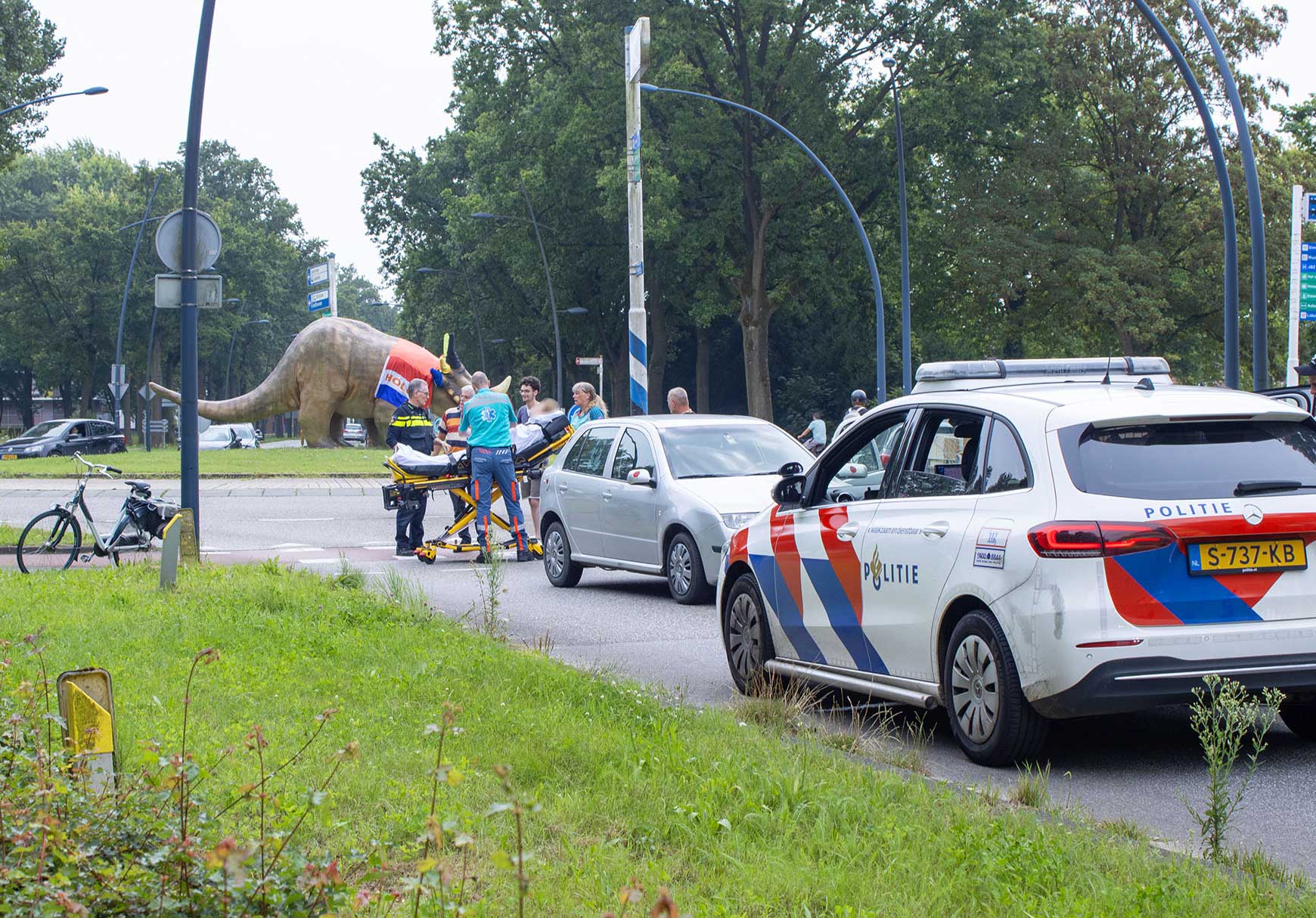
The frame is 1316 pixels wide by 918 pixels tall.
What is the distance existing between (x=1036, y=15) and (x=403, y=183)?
1101 inches

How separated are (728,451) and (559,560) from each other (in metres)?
2.34

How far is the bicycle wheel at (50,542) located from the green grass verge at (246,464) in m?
16.0

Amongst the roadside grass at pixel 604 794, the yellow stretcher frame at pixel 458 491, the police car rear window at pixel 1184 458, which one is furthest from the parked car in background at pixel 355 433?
the police car rear window at pixel 1184 458

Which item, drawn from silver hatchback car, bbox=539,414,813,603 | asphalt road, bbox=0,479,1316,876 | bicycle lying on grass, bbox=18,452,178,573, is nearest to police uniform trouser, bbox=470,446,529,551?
asphalt road, bbox=0,479,1316,876

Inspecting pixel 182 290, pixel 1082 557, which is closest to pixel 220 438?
pixel 182 290

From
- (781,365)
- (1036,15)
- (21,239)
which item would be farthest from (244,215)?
(1036,15)

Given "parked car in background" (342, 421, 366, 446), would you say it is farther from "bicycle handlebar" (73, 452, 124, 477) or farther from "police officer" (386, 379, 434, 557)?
"bicycle handlebar" (73, 452, 124, 477)

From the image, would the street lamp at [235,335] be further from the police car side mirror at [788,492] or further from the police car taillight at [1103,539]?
the police car taillight at [1103,539]

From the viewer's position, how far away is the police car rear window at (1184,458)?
246 inches

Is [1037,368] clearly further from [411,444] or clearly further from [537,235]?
[537,235]

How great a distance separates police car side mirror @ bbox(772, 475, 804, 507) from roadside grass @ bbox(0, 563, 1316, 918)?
1.45m

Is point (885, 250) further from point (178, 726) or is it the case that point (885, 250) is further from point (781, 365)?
point (178, 726)

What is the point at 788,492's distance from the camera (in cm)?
834

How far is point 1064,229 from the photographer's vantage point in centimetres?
4206
